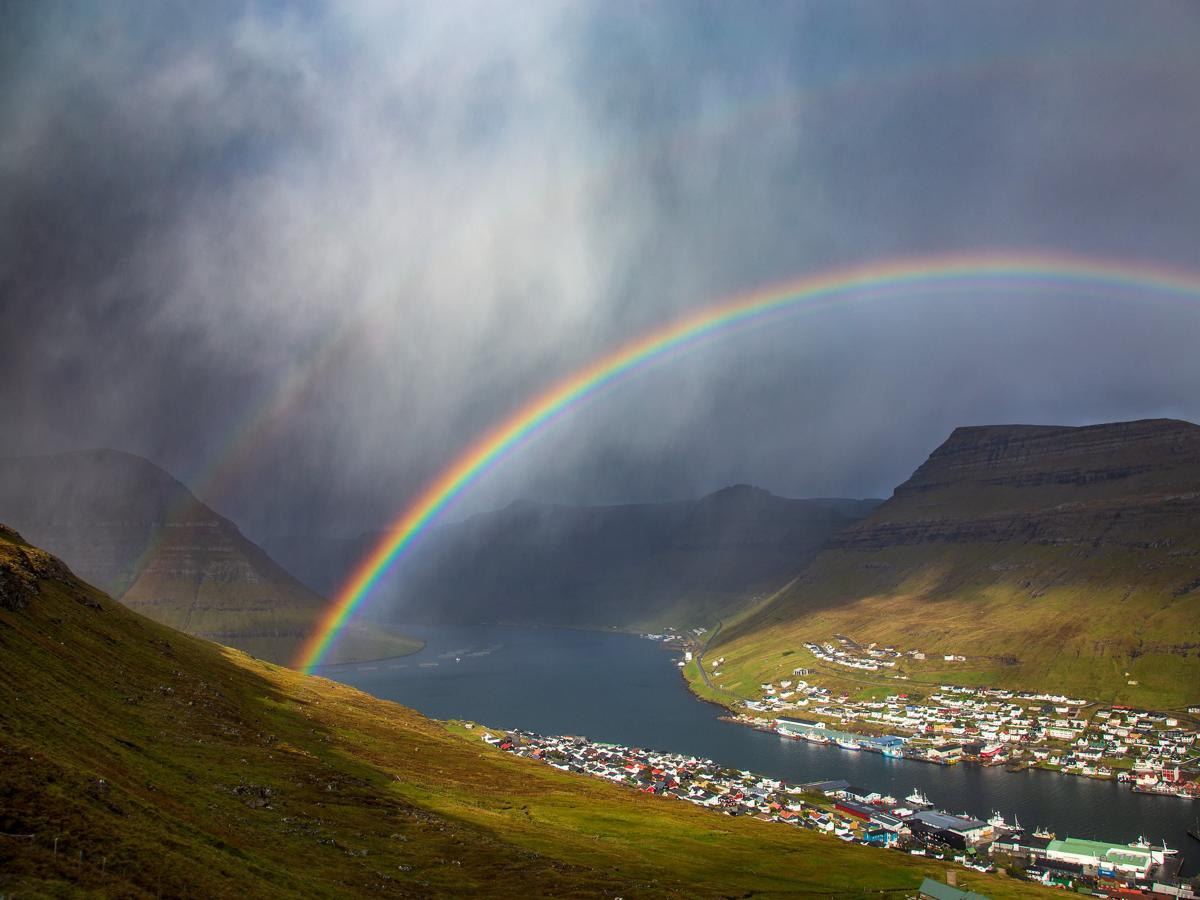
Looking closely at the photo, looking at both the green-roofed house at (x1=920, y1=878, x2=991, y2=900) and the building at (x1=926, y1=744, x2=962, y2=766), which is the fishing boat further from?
the green-roofed house at (x1=920, y1=878, x2=991, y2=900)

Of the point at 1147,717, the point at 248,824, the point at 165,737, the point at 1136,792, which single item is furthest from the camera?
the point at 1147,717

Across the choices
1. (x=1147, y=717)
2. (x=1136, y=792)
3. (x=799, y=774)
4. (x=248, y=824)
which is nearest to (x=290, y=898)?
(x=248, y=824)

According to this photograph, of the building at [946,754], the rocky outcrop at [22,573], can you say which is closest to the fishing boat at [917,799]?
the building at [946,754]

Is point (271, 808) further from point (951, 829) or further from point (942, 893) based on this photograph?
point (951, 829)

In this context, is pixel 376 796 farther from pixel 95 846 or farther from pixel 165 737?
pixel 95 846

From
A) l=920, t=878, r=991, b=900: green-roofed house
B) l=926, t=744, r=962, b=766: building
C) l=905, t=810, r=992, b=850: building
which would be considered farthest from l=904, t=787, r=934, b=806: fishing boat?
l=920, t=878, r=991, b=900: green-roofed house

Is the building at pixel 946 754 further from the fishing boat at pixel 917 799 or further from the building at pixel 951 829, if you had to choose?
the building at pixel 951 829
